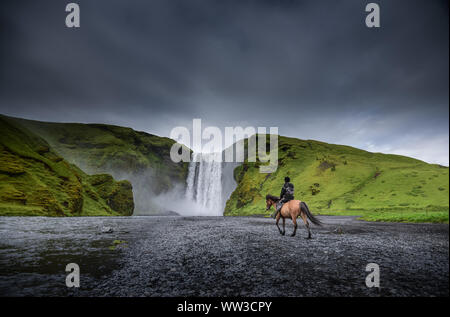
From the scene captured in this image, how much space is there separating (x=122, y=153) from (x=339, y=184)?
116 meters

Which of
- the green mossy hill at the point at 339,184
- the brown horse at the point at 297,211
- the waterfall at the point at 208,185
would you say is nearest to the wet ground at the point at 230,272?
the brown horse at the point at 297,211

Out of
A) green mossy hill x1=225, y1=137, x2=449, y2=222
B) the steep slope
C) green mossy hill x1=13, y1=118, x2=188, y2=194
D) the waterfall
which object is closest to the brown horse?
green mossy hill x1=225, y1=137, x2=449, y2=222

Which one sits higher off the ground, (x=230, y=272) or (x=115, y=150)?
(x=115, y=150)

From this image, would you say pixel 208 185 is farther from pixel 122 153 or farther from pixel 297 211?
pixel 297 211

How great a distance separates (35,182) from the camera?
3441cm

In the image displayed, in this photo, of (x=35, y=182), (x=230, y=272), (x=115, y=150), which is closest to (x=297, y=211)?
(x=230, y=272)

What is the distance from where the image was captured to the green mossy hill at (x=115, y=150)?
105938 mm

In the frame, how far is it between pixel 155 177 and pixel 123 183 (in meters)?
57.9

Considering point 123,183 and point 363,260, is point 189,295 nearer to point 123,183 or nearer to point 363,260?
point 363,260

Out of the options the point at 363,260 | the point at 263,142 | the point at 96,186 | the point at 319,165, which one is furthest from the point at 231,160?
the point at 363,260

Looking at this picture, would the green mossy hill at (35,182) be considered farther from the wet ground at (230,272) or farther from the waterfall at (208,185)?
the waterfall at (208,185)

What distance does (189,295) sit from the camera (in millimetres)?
5023

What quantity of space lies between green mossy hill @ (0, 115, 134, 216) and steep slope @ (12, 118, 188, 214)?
5995 cm
